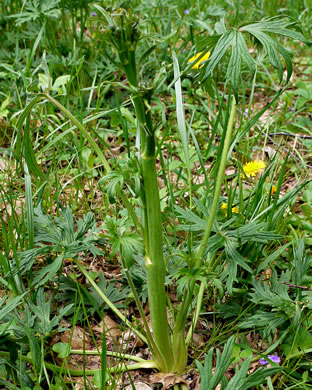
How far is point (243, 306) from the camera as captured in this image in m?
1.71

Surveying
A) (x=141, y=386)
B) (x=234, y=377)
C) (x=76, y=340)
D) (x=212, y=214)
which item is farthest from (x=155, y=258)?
(x=76, y=340)

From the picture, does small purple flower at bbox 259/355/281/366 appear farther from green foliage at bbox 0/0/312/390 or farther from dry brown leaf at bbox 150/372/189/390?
dry brown leaf at bbox 150/372/189/390

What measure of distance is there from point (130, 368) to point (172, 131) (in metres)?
1.62

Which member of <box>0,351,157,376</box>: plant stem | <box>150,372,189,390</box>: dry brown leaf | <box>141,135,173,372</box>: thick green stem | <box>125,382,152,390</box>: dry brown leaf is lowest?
<box>125,382,152,390</box>: dry brown leaf

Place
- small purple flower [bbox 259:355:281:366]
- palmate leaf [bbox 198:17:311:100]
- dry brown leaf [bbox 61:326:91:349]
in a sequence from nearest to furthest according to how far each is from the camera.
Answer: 1. palmate leaf [bbox 198:17:311:100]
2. small purple flower [bbox 259:355:281:366]
3. dry brown leaf [bbox 61:326:91:349]

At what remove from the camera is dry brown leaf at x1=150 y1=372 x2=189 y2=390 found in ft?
4.97

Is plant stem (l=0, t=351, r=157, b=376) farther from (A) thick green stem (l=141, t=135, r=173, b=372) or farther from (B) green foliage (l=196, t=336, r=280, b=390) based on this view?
(B) green foliage (l=196, t=336, r=280, b=390)

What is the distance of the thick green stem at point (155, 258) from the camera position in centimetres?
122

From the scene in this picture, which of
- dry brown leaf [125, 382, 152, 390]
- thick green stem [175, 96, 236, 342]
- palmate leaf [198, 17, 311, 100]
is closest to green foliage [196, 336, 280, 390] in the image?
thick green stem [175, 96, 236, 342]

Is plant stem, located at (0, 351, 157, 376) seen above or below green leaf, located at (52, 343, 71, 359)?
below

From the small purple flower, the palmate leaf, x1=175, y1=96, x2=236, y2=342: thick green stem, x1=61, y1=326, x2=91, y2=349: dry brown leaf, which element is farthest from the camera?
x1=61, y1=326, x2=91, y2=349: dry brown leaf

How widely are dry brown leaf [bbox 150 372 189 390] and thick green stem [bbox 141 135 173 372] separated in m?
0.02

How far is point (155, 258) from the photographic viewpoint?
133 cm

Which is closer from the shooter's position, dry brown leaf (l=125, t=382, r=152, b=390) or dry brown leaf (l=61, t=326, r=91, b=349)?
dry brown leaf (l=125, t=382, r=152, b=390)
